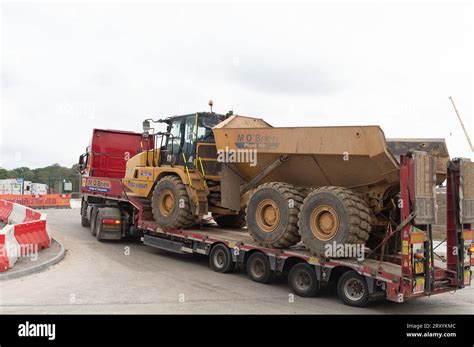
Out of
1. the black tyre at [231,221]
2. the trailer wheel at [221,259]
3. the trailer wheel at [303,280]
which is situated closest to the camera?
the trailer wheel at [303,280]

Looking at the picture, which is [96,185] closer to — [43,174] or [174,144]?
[174,144]

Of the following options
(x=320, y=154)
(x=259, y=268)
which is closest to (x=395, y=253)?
(x=320, y=154)

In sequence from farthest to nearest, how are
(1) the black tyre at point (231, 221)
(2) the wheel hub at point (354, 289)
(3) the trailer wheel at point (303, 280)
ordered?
(1) the black tyre at point (231, 221) < (3) the trailer wheel at point (303, 280) < (2) the wheel hub at point (354, 289)

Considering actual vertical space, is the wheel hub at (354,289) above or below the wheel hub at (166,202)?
below

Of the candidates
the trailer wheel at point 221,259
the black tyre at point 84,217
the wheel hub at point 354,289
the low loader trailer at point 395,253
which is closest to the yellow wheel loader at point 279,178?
the low loader trailer at point 395,253

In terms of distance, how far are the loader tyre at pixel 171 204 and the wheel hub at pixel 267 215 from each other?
8.16 ft

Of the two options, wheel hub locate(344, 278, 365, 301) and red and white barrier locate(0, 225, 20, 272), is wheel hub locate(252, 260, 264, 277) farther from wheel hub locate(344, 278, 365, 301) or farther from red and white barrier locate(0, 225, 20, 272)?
red and white barrier locate(0, 225, 20, 272)

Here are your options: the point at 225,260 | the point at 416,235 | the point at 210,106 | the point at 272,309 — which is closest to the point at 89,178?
the point at 210,106

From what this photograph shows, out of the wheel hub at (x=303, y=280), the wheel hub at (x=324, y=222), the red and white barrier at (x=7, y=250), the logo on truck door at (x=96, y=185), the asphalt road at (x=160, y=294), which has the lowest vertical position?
the asphalt road at (x=160, y=294)

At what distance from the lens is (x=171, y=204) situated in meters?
11.5

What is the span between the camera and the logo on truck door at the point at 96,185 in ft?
49.5

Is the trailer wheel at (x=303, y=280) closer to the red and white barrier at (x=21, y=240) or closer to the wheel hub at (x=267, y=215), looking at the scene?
the wheel hub at (x=267, y=215)

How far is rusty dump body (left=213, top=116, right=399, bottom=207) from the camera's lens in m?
7.70

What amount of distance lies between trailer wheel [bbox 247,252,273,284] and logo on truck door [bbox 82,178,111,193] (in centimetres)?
714
